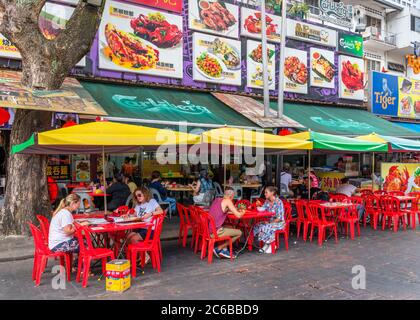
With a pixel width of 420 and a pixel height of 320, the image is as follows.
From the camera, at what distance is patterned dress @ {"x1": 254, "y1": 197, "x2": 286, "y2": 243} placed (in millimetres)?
7225

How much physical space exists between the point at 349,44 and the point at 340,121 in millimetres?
4679

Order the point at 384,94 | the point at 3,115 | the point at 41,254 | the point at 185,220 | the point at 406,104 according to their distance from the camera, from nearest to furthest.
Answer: the point at 41,254 → the point at 185,220 → the point at 3,115 → the point at 384,94 → the point at 406,104

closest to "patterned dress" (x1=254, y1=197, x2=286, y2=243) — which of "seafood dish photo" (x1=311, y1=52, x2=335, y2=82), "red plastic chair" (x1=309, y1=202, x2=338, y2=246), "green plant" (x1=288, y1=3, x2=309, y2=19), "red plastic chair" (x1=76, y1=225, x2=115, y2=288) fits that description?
"red plastic chair" (x1=309, y1=202, x2=338, y2=246)

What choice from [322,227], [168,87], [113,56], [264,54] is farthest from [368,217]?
[113,56]

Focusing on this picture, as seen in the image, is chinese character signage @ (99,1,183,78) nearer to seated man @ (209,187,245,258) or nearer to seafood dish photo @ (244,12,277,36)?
seafood dish photo @ (244,12,277,36)

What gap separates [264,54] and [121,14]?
4.62 m

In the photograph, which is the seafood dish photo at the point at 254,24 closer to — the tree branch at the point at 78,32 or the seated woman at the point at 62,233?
the tree branch at the point at 78,32

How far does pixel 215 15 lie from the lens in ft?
44.9

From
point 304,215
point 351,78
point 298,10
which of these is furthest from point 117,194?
point 351,78

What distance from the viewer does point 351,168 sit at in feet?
58.7

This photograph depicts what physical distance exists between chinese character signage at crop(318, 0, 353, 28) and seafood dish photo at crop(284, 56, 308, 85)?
2921 millimetres

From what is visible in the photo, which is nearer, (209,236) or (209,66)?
(209,236)

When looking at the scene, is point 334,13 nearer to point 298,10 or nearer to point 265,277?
point 298,10

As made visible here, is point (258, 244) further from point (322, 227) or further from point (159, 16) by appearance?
point (159, 16)
